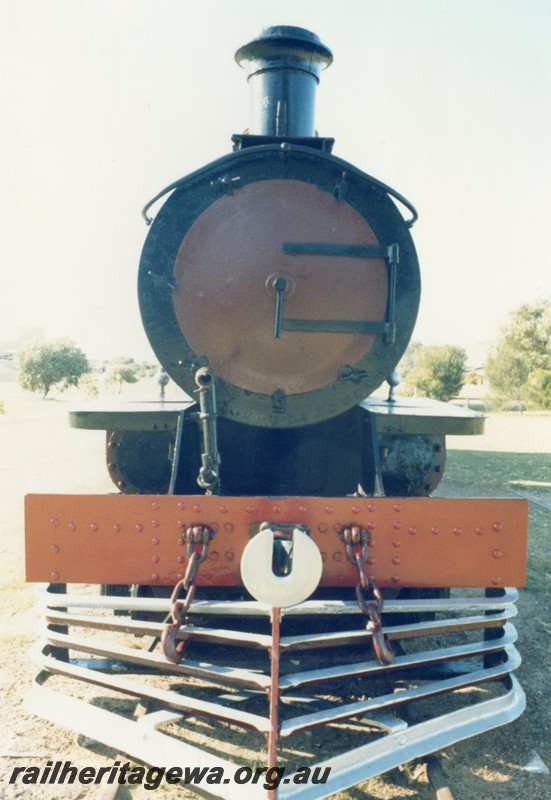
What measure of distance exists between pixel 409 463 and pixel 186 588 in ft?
4.64

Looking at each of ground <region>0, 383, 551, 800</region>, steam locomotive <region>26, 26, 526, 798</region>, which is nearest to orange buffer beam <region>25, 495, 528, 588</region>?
steam locomotive <region>26, 26, 526, 798</region>

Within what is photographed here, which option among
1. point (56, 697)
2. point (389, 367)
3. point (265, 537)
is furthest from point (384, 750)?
point (389, 367)

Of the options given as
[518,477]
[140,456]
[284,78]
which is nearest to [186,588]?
[140,456]

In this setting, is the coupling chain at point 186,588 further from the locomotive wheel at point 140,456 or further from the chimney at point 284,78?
the chimney at point 284,78

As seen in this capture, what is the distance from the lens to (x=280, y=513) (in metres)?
2.39

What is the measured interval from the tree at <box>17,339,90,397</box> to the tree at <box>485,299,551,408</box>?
21124mm

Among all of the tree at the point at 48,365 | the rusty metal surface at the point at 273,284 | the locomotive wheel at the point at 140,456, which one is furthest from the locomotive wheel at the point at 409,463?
the tree at the point at 48,365

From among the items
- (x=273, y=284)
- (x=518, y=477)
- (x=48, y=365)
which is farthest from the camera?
(x=48, y=365)

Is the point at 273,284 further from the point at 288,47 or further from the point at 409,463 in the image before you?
the point at 288,47

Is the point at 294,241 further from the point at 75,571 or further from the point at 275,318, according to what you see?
the point at 75,571

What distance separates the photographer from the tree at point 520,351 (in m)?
29.8

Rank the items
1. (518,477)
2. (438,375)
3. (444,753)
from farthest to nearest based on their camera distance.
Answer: (438,375) < (518,477) < (444,753)

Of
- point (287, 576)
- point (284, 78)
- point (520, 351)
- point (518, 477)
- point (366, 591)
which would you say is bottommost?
point (518, 477)

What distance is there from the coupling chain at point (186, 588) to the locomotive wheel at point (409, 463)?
1162 mm
